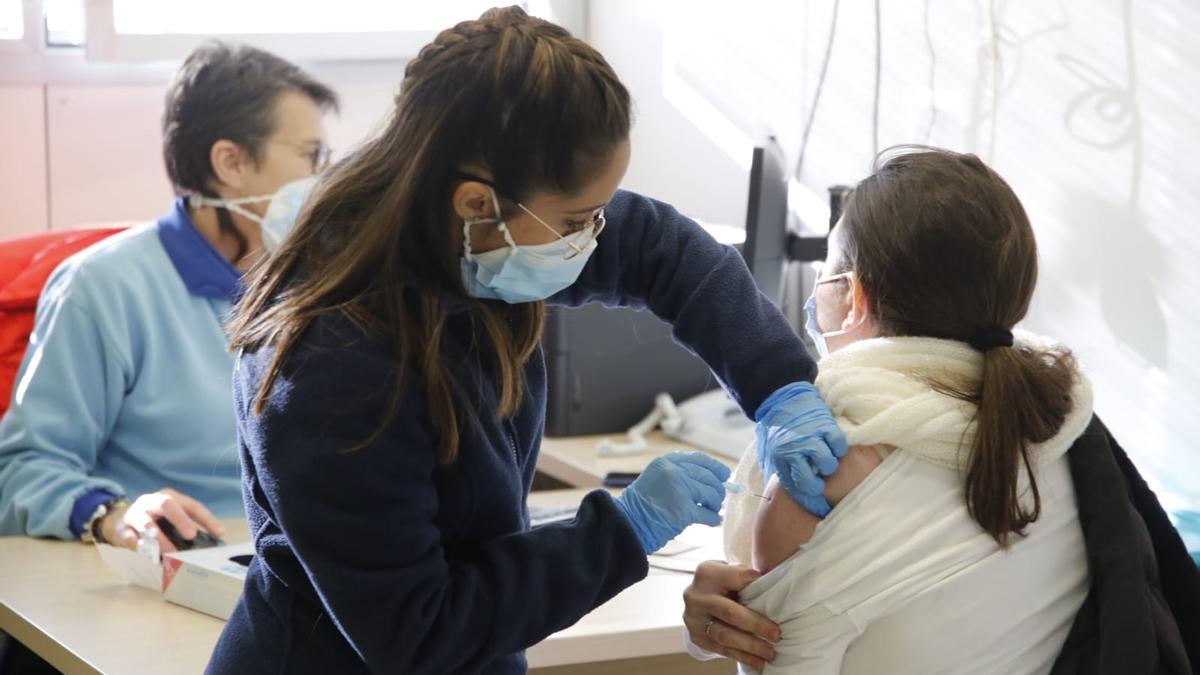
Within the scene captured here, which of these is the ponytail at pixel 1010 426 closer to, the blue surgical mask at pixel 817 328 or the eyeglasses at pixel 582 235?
the blue surgical mask at pixel 817 328

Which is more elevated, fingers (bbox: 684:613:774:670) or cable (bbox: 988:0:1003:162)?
cable (bbox: 988:0:1003:162)

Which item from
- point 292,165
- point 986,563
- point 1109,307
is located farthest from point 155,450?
point 1109,307

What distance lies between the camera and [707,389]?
2814 millimetres

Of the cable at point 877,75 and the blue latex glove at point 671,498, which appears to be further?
the cable at point 877,75

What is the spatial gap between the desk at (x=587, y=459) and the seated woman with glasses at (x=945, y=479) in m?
1.08

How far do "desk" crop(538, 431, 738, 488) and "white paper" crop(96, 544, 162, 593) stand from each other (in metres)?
0.81

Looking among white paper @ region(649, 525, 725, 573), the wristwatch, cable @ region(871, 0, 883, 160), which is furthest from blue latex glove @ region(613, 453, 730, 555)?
cable @ region(871, 0, 883, 160)

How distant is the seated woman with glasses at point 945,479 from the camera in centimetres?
129

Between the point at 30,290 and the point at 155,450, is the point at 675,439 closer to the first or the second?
the point at 155,450

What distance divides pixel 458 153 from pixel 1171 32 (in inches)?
52.7

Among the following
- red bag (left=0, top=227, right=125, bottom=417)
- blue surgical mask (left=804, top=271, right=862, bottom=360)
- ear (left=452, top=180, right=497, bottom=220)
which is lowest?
red bag (left=0, top=227, right=125, bottom=417)

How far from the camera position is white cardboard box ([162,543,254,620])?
165 cm

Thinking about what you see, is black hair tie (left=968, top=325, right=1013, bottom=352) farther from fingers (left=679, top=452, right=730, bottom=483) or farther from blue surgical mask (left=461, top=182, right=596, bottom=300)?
blue surgical mask (left=461, top=182, right=596, bottom=300)

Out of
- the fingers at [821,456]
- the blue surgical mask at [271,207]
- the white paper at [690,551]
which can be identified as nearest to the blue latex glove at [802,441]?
the fingers at [821,456]
